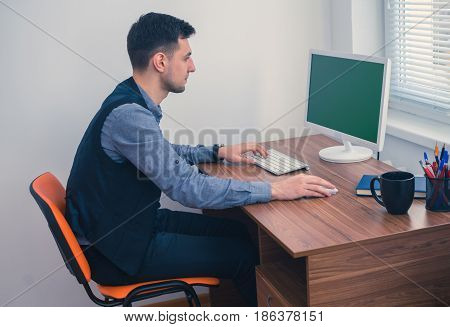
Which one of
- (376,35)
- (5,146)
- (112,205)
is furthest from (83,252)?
(376,35)

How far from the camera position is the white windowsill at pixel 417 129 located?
2241 mm

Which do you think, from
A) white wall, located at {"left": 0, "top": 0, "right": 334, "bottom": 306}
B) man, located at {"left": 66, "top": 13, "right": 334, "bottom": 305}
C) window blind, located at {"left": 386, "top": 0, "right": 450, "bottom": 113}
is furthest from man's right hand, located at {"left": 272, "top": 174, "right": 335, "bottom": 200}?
white wall, located at {"left": 0, "top": 0, "right": 334, "bottom": 306}

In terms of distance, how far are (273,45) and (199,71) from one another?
343 millimetres

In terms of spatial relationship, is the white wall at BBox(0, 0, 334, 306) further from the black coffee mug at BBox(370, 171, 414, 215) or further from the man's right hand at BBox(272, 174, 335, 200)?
the black coffee mug at BBox(370, 171, 414, 215)

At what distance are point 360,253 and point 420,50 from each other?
121 centimetres

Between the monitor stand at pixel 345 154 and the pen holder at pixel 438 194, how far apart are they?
554mm

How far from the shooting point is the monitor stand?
7.53ft

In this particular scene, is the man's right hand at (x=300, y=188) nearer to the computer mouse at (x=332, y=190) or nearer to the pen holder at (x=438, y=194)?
the computer mouse at (x=332, y=190)

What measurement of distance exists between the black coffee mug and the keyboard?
523 millimetres

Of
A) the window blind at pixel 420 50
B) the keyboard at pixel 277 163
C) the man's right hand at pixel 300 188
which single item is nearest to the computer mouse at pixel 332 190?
the man's right hand at pixel 300 188

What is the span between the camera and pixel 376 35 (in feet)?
8.76

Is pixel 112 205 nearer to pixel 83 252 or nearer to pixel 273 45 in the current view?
pixel 83 252

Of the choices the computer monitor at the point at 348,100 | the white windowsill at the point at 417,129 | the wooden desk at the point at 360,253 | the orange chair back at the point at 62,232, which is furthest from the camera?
the white windowsill at the point at 417,129

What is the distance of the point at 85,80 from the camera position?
2.52 metres
